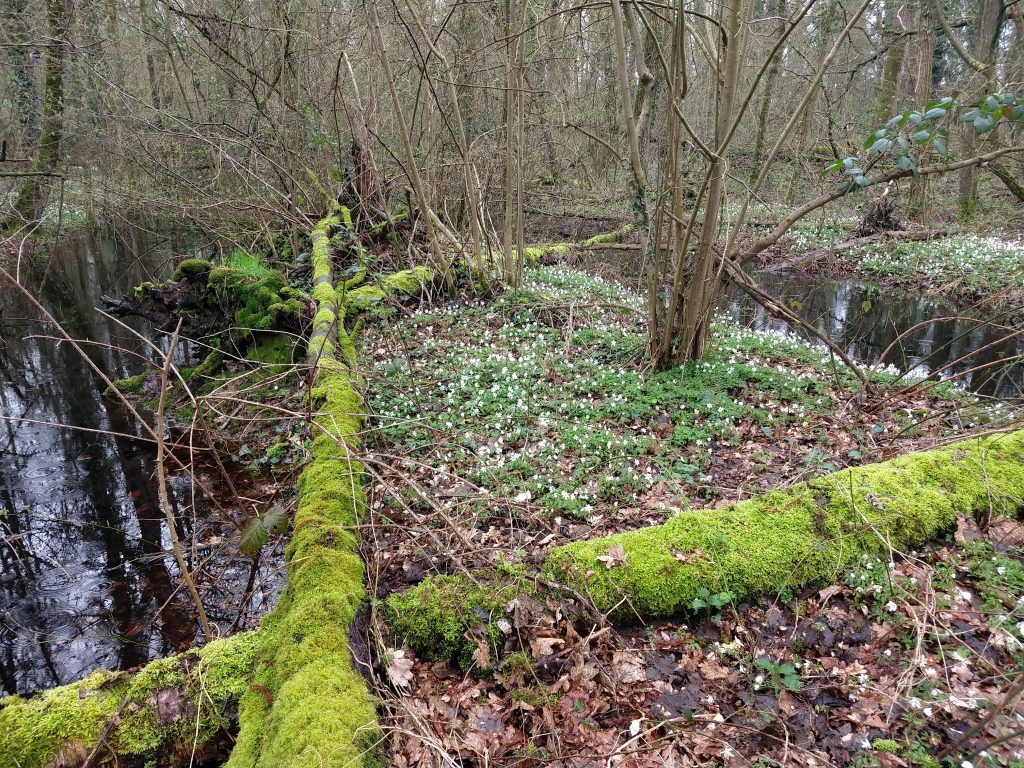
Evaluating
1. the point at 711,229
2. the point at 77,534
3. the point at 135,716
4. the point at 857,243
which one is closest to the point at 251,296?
the point at 77,534

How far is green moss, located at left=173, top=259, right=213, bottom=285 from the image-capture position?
9.23m

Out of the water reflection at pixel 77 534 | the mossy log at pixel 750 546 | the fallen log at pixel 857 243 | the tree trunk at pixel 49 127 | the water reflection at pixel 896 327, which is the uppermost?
the tree trunk at pixel 49 127

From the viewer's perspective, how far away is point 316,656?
2.65 meters

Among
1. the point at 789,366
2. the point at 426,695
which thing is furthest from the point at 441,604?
the point at 789,366

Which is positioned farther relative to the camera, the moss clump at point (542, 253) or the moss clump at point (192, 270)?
the moss clump at point (542, 253)

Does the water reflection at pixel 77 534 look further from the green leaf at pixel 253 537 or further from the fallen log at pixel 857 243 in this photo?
the fallen log at pixel 857 243

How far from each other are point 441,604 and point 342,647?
652 mm

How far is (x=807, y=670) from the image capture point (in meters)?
3.08

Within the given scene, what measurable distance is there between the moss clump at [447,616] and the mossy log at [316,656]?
269mm

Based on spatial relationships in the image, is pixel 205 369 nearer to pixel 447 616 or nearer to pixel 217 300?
pixel 217 300

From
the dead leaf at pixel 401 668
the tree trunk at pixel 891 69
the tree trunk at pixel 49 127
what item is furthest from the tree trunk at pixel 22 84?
the tree trunk at pixel 891 69

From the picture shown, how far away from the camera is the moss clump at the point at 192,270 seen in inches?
364

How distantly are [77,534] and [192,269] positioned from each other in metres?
5.02

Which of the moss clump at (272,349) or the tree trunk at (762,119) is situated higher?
the tree trunk at (762,119)
